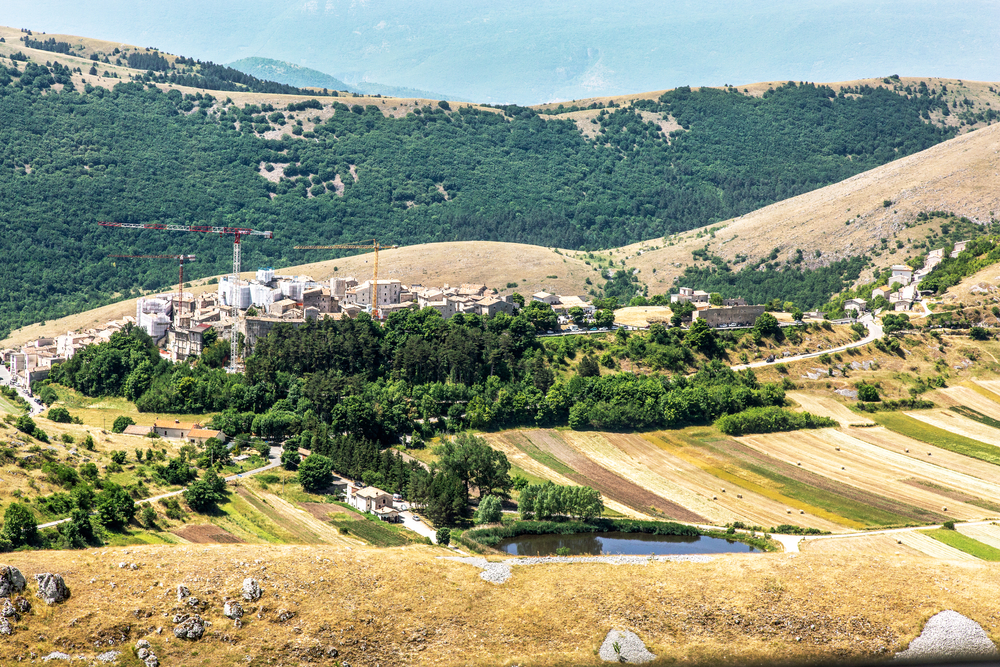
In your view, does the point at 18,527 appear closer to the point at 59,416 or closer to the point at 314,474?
the point at 314,474

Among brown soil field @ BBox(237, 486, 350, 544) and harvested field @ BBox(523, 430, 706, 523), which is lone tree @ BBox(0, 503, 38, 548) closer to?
brown soil field @ BBox(237, 486, 350, 544)

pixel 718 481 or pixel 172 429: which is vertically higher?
pixel 172 429

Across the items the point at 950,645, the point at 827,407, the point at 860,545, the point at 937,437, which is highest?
the point at 827,407

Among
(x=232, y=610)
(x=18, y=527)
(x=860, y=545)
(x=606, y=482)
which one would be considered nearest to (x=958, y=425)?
(x=860, y=545)

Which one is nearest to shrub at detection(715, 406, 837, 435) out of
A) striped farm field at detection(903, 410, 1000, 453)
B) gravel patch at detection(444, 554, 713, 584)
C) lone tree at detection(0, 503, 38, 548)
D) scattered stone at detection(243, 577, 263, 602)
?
striped farm field at detection(903, 410, 1000, 453)

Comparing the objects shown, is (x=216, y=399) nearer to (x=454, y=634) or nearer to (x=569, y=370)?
(x=569, y=370)
